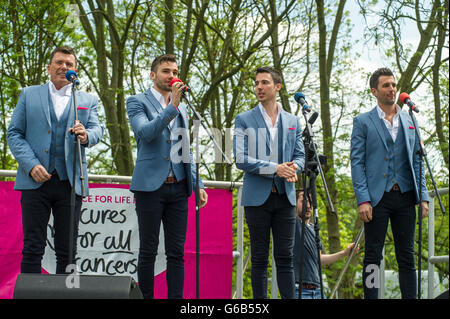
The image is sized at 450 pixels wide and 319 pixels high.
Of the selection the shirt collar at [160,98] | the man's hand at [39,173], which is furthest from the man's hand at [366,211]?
the man's hand at [39,173]

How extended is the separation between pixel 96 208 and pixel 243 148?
1671mm

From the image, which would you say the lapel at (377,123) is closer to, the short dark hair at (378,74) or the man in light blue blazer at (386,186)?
the man in light blue blazer at (386,186)

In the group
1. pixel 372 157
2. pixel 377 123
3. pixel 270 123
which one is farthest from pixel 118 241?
pixel 377 123

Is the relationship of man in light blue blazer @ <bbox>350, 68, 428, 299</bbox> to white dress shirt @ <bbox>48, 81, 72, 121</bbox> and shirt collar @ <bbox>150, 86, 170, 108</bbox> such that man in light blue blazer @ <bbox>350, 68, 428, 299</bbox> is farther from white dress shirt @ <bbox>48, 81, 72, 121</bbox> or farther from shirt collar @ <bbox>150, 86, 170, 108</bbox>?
white dress shirt @ <bbox>48, 81, 72, 121</bbox>

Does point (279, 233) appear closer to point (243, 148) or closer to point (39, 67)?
point (243, 148)

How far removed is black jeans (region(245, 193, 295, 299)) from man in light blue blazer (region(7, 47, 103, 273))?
1.28 metres

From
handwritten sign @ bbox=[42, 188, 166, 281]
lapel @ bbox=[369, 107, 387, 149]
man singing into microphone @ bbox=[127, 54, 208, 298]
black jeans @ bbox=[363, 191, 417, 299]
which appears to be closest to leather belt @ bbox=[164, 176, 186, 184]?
man singing into microphone @ bbox=[127, 54, 208, 298]

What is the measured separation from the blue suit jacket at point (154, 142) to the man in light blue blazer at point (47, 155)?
12.4 inches

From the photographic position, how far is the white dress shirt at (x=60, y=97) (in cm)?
391

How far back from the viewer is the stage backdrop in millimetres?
4840

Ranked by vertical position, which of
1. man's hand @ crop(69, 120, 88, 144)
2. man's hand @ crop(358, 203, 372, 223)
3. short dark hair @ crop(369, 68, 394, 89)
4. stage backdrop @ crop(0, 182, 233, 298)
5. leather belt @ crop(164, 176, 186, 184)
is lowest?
stage backdrop @ crop(0, 182, 233, 298)

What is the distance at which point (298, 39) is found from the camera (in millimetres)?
11828

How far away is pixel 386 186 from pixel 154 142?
177 centimetres
